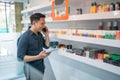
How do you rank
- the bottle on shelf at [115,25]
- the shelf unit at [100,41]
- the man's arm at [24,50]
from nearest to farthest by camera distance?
the shelf unit at [100,41] < the bottle on shelf at [115,25] < the man's arm at [24,50]

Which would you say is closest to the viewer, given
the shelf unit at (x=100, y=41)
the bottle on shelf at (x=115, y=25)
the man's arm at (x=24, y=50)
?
the shelf unit at (x=100, y=41)

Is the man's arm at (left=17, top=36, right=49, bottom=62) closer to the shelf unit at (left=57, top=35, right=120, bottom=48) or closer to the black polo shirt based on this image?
the black polo shirt

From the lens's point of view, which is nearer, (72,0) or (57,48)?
(72,0)

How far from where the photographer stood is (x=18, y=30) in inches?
125

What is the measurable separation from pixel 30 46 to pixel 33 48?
1.6 inches

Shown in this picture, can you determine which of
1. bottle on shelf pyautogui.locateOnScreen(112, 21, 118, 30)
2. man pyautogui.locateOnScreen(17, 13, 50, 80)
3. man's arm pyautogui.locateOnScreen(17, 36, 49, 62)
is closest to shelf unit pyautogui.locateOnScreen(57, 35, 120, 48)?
bottle on shelf pyautogui.locateOnScreen(112, 21, 118, 30)

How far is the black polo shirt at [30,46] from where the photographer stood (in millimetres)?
1509

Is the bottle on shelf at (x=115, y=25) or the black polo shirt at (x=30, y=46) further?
the black polo shirt at (x=30, y=46)

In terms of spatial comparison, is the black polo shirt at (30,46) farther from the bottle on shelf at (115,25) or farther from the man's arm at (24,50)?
the bottle on shelf at (115,25)

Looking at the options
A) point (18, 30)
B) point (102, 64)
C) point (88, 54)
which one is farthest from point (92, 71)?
point (18, 30)

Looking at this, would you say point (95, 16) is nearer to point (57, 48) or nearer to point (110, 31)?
point (110, 31)

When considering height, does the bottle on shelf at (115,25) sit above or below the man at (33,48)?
above

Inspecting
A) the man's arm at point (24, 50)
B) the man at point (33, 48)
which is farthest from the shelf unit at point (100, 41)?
the man's arm at point (24, 50)

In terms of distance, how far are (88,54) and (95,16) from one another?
1.18ft
